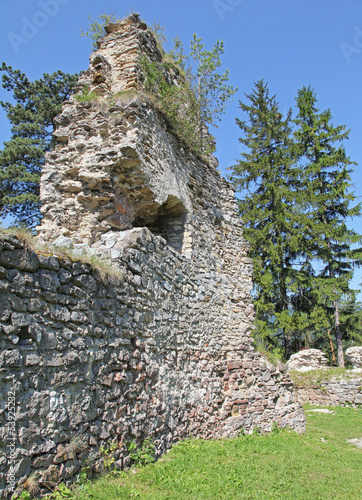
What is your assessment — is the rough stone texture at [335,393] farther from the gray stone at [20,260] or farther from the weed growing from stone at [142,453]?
the gray stone at [20,260]

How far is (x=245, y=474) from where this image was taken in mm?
4617

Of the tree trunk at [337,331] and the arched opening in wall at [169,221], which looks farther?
the tree trunk at [337,331]

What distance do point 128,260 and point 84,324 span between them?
1.21m

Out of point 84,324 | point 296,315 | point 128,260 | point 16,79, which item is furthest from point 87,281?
point 16,79

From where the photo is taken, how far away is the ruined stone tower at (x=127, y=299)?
2898mm

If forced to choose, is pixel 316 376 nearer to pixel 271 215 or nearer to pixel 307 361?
pixel 307 361

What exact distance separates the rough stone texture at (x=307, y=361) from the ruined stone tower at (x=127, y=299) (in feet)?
27.0

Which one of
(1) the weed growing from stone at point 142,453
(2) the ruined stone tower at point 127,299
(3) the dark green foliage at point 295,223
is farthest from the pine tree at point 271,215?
(1) the weed growing from stone at point 142,453

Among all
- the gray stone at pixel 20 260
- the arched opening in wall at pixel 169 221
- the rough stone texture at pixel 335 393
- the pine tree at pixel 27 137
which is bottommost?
the rough stone texture at pixel 335 393

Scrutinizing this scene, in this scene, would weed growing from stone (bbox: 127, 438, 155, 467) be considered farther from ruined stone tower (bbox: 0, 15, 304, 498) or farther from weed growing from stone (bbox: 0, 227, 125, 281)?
weed growing from stone (bbox: 0, 227, 125, 281)

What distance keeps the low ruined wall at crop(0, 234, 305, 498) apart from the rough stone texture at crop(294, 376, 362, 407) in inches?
309

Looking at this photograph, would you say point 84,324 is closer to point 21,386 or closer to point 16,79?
point 21,386

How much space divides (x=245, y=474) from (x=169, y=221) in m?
4.40

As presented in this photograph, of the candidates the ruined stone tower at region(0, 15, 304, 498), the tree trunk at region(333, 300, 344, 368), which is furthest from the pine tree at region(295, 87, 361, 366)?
the ruined stone tower at region(0, 15, 304, 498)
